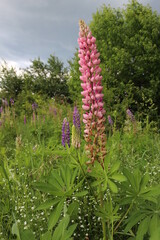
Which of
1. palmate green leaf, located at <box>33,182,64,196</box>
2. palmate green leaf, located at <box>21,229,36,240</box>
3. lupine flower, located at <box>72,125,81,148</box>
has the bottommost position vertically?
palmate green leaf, located at <box>21,229,36,240</box>

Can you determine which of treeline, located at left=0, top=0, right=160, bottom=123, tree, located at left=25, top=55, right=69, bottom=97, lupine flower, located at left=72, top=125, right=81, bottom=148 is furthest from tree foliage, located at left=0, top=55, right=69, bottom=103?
lupine flower, located at left=72, top=125, right=81, bottom=148

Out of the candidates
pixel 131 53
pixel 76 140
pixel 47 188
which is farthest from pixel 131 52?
pixel 47 188

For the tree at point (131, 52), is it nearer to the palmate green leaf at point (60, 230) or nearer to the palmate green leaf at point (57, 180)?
the palmate green leaf at point (57, 180)

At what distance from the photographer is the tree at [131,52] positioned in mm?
12016

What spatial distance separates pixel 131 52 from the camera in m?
12.7

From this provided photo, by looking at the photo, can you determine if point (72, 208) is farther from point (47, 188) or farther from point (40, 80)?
point (40, 80)

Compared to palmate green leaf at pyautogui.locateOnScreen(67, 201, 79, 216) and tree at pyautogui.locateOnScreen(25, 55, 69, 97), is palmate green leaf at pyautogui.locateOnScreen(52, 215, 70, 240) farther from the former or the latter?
tree at pyautogui.locateOnScreen(25, 55, 69, 97)

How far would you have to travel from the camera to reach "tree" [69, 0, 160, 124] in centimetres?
1202

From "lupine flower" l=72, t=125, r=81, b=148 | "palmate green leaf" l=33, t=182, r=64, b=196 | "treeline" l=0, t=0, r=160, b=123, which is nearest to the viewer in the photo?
"palmate green leaf" l=33, t=182, r=64, b=196

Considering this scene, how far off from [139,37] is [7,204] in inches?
499

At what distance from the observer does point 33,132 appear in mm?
6242

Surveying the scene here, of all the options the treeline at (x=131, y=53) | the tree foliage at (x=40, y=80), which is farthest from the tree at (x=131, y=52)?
the tree foliage at (x=40, y=80)

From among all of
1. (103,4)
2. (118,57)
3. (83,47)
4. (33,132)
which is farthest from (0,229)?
(103,4)

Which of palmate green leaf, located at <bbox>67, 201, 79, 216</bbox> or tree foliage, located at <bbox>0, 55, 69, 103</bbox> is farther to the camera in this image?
tree foliage, located at <bbox>0, 55, 69, 103</bbox>
